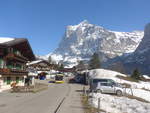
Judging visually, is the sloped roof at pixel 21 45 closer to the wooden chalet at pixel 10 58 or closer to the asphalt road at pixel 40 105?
the wooden chalet at pixel 10 58

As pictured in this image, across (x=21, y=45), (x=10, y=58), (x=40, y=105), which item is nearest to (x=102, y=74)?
(x=21, y=45)

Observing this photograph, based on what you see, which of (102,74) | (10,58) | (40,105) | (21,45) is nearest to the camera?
(40,105)

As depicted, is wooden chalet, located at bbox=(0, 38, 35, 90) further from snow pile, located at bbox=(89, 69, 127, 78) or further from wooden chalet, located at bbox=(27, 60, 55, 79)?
wooden chalet, located at bbox=(27, 60, 55, 79)

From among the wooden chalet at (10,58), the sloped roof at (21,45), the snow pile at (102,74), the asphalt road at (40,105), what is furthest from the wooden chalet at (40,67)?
the asphalt road at (40,105)

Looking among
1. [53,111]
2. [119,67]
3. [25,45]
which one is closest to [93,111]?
[53,111]

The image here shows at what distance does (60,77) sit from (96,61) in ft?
219

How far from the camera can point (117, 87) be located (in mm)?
32250

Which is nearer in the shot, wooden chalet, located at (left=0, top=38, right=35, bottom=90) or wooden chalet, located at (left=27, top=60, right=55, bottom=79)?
wooden chalet, located at (left=0, top=38, right=35, bottom=90)

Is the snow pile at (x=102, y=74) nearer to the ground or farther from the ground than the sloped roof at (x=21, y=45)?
nearer to the ground

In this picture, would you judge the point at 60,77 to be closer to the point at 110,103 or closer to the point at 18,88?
the point at 18,88

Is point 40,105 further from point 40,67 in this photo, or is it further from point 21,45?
point 40,67

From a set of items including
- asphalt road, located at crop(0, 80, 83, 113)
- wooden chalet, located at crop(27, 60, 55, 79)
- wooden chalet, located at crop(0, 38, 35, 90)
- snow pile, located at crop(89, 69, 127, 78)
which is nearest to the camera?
asphalt road, located at crop(0, 80, 83, 113)

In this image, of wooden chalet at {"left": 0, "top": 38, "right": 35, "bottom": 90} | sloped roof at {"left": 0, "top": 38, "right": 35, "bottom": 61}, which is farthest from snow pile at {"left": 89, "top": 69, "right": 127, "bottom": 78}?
wooden chalet at {"left": 0, "top": 38, "right": 35, "bottom": 90}

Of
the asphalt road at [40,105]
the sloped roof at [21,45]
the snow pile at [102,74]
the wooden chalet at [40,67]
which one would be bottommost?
the asphalt road at [40,105]
